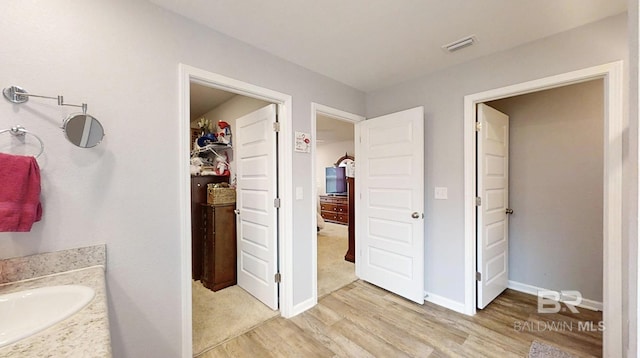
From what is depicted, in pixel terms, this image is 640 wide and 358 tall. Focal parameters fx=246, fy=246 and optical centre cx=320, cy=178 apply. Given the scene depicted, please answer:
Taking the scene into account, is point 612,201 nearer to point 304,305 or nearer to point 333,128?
point 304,305

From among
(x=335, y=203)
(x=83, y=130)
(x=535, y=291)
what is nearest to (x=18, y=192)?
(x=83, y=130)

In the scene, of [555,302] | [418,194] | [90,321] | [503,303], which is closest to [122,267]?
[90,321]

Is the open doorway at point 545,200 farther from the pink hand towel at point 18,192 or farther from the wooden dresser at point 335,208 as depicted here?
the wooden dresser at point 335,208

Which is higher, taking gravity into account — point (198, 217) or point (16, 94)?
point (16, 94)

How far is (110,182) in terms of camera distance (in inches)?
54.9

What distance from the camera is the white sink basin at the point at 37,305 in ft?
2.99

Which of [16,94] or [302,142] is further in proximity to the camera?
[302,142]

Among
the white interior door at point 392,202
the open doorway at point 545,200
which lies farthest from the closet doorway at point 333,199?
the open doorway at point 545,200

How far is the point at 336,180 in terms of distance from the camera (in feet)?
23.2

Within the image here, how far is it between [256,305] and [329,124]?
3.50 metres

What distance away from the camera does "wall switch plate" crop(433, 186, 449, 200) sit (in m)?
2.46

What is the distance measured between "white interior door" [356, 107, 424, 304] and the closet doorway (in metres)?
0.28

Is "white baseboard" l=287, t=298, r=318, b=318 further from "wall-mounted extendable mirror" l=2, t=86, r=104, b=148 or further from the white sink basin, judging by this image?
"wall-mounted extendable mirror" l=2, t=86, r=104, b=148

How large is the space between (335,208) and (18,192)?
20.3 feet
